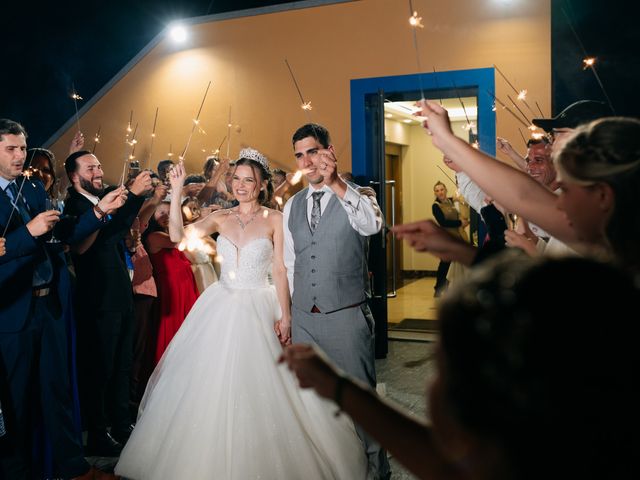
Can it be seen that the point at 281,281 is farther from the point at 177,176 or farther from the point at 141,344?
the point at 141,344

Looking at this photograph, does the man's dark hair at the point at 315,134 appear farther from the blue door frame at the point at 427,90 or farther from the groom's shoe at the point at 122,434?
the blue door frame at the point at 427,90

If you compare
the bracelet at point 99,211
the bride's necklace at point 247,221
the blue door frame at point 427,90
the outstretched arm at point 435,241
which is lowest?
the outstretched arm at point 435,241

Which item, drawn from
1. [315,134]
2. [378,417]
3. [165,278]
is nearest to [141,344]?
[165,278]

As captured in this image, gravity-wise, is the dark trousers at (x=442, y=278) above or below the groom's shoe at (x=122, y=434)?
above

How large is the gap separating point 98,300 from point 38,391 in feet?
2.40

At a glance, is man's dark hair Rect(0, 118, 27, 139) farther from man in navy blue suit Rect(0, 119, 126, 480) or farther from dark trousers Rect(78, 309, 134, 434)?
dark trousers Rect(78, 309, 134, 434)

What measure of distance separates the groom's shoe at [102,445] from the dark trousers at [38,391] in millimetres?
481

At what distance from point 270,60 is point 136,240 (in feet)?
10.0

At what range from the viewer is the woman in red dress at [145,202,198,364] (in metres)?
4.54

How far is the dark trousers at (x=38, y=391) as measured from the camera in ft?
9.97

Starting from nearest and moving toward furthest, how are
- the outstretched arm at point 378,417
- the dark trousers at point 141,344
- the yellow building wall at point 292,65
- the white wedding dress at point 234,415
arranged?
1. the outstretched arm at point 378,417
2. the white wedding dress at point 234,415
3. the dark trousers at point 141,344
4. the yellow building wall at point 292,65

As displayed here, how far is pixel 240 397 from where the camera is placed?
3105mm

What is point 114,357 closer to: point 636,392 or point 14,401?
point 14,401

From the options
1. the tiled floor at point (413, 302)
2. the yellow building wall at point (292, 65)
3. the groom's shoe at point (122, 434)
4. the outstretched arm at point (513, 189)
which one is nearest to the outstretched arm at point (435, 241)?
the outstretched arm at point (513, 189)
